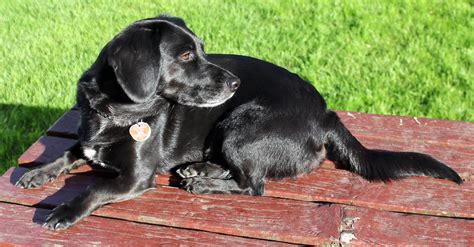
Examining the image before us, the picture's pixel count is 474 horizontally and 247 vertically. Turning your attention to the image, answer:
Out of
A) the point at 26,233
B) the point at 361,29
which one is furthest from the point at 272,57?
the point at 26,233

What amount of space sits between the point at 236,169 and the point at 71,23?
3.68 metres

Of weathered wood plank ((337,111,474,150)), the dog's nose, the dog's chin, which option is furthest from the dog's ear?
weathered wood plank ((337,111,474,150))

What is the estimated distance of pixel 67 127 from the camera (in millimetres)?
3379

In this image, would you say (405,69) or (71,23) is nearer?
(405,69)

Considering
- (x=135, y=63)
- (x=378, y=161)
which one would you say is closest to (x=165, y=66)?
(x=135, y=63)

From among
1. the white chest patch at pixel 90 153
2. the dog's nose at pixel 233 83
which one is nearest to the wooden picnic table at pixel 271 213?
the white chest patch at pixel 90 153

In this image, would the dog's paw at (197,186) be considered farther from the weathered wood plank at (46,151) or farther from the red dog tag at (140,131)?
the weathered wood plank at (46,151)

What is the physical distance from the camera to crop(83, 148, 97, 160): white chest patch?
2838 millimetres

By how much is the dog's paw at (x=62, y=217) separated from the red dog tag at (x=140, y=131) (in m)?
0.47

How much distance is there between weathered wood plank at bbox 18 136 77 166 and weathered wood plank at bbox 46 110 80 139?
0.12 feet

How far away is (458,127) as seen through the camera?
347 centimetres

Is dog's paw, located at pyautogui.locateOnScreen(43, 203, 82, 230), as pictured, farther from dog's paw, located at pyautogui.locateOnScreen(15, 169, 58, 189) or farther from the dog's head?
the dog's head

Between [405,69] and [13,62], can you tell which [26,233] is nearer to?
[13,62]

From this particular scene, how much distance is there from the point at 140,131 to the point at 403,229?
1.30 m
